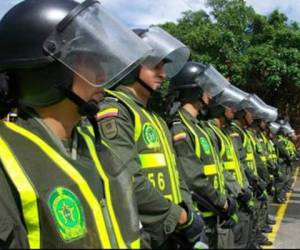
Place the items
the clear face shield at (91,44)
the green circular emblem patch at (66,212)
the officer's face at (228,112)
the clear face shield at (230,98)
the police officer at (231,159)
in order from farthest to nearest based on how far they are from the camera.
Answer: the officer's face at (228,112) → the clear face shield at (230,98) → the police officer at (231,159) → the clear face shield at (91,44) → the green circular emblem patch at (66,212)

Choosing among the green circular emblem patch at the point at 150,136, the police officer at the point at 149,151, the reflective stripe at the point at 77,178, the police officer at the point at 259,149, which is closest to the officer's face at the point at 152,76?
the police officer at the point at 149,151

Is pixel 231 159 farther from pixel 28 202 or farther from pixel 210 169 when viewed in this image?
pixel 28 202

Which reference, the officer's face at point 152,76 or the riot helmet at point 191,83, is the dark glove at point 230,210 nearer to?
the riot helmet at point 191,83

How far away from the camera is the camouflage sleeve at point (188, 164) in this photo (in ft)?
13.3

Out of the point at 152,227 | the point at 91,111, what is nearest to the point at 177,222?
the point at 152,227

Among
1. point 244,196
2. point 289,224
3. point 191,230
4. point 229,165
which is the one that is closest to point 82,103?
point 191,230

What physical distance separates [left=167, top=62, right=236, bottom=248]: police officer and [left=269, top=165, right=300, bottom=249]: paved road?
140 cm

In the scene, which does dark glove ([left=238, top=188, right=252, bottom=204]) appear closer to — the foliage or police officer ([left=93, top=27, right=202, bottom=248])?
police officer ([left=93, top=27, right=202, bottom=248])

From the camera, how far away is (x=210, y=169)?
448 cm

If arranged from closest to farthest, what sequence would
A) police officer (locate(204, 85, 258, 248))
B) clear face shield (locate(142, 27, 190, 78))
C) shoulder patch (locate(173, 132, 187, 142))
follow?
Result: clear face shield (locate(142, 27, 190, 78)) < shoulder patch (locate(173, 132, 187, 142)) < police officer (locate(204, 85, 258, 248))

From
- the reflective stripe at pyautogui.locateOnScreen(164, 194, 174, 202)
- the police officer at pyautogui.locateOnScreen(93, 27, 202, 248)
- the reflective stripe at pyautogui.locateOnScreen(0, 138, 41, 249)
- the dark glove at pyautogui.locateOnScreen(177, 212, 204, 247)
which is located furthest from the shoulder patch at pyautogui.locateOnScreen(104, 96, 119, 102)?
the reflective stripe at pyautogui.locateOnScreen(0, 138, 41, 249)

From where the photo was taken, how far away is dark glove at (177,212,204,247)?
9.64ft

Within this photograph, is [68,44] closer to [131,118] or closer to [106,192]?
[106,192]

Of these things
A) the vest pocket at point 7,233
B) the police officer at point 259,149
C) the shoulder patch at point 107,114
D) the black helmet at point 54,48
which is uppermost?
the black helmet at point 54,48
